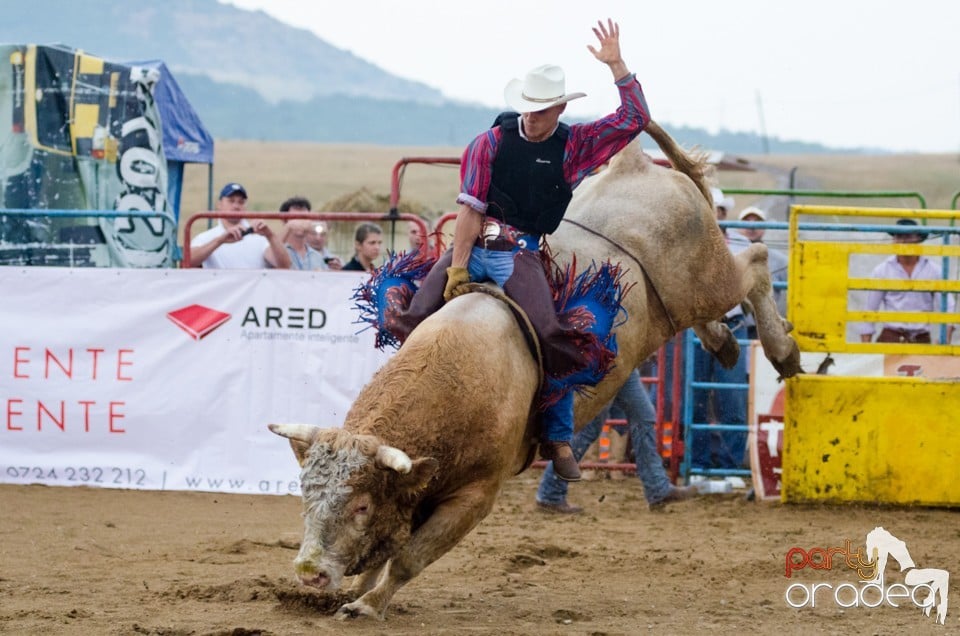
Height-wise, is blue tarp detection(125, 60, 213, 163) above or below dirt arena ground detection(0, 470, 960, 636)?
above

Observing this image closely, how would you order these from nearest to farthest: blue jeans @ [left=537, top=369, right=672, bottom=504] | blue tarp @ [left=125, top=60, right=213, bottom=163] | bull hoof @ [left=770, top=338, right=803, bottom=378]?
bull hoof @ [left=770, top=338, right=803, bottom=378]
blue jeans @ [left=537, top=369, right=672, bottom=504]
blue tarp @ [left=125, top=60, right=213, bottom=163]

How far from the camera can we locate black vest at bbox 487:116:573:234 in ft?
19.6

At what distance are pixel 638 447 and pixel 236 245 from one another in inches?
138

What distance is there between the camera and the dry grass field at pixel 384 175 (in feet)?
168

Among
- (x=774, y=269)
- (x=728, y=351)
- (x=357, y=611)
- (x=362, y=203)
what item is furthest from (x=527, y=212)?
(x=362, y=203)

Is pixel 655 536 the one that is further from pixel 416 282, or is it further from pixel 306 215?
pixel 306 215

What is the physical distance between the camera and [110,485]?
8.95 meters

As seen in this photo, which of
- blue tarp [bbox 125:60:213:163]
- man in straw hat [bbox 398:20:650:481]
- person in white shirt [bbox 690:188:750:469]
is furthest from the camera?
blue tarp [bbox 125:60:213:163]

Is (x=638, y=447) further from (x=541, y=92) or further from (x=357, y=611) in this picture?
(x=357, y=611)

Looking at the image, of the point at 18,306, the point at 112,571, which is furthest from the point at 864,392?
the point at 18,306

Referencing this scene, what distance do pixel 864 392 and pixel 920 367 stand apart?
2.07 ft

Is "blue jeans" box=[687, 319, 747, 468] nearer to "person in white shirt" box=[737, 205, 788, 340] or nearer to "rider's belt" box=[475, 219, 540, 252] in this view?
"person in white shirt" box=[737, 205, 788, 340]

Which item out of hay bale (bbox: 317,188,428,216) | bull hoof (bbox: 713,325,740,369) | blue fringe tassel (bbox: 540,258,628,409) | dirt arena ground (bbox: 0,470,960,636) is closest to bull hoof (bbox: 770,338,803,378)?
bull hoof (bbox: 713,325,740,369)

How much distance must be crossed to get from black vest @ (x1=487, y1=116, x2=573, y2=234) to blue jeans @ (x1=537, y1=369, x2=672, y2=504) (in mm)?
2661
